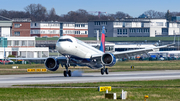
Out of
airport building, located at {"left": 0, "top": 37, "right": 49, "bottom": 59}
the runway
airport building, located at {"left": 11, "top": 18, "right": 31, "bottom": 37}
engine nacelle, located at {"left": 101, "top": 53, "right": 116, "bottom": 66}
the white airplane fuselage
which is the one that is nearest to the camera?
the runway

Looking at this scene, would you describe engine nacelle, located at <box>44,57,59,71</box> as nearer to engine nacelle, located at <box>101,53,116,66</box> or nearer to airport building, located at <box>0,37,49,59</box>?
engine nacelle, located at <box>101,53,116,66</box>

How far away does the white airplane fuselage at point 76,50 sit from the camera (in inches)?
1725

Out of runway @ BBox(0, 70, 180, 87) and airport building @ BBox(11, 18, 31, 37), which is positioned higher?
airport building @ BBox(11, 18, 31, 37)

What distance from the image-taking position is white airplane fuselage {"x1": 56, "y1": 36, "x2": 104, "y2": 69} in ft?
144

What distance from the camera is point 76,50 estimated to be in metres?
45.6

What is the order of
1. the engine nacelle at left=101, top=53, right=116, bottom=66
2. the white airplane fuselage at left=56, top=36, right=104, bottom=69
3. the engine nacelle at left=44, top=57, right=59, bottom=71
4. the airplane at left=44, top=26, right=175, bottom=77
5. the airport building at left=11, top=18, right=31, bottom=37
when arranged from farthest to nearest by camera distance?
the airport building at left=11, top=18, right=31, bottom=37 < the engine nacelle at left=44, top=57, right=59, bottom=71 < the engine nacelle at left=101, top=53, right=116, bottom=66 < the airplane at left=44, top=26, right=175, bottom=77 < the white airplane fuselage at left=56, top=36, right=104, bottom=69

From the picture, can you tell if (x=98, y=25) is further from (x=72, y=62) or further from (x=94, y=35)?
(x=72, y=62)

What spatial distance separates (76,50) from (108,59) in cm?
509

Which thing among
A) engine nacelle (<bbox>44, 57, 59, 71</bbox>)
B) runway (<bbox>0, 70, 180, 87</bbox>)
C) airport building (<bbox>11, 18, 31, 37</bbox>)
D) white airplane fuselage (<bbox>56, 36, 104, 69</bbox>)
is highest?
airport building (<bbox>11, 18, 31, 37</bbox>)

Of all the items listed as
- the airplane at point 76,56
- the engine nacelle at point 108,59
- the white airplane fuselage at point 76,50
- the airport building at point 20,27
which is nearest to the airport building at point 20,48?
the airplane at point 76,56

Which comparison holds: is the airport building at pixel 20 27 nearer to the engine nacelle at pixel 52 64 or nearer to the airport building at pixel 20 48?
the airport building at pixel 20 48

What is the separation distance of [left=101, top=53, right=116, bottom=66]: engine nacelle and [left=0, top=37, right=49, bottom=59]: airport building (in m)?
70.2

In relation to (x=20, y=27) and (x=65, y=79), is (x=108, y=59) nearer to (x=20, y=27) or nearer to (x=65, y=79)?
(x=65, y=79)

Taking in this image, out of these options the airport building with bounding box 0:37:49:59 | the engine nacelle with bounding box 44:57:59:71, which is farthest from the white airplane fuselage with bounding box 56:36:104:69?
the airport building with bounding box 0:37:49:59
